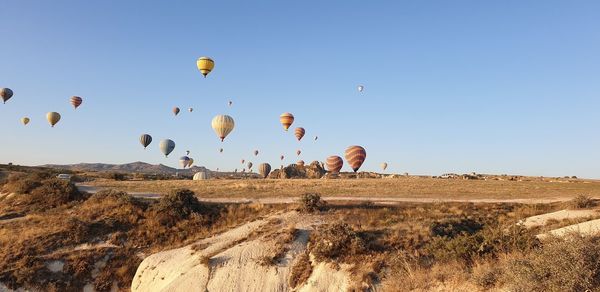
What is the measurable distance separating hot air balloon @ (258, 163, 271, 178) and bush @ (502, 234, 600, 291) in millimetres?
103181

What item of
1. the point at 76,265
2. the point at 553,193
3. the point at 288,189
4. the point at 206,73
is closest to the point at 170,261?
the point at 76,265

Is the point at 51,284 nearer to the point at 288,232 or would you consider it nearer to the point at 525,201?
the point at 288,232

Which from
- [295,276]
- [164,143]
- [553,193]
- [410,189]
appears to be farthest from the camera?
[164,143]

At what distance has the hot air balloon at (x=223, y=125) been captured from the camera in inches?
2648

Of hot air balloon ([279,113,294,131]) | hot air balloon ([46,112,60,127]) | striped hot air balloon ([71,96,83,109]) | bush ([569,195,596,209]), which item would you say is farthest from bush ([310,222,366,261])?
hot air balloon ([46,112,60,127])

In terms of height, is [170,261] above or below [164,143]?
below

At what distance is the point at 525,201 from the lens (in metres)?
36.3

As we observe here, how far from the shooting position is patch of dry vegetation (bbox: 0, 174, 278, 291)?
2459 cm

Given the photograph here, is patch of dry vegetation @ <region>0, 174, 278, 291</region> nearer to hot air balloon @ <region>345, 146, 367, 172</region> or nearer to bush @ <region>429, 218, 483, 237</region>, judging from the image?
bush @ <region>429, 218, 483, 237</region>

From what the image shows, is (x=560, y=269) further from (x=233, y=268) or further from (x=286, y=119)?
(x=286, y=119)

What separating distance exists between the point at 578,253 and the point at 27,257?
27.2 meters

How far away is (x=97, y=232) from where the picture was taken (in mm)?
29281

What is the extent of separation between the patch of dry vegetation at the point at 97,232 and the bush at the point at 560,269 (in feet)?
65.4

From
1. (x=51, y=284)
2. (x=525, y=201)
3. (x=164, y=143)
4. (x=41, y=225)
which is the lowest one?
(x=51, y=284)
